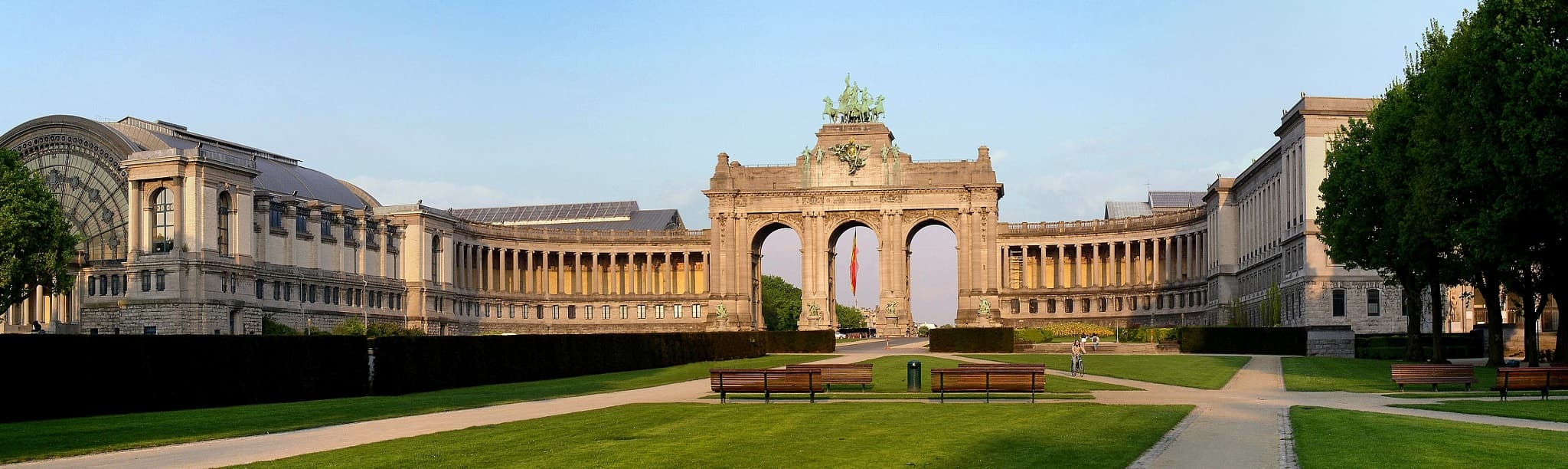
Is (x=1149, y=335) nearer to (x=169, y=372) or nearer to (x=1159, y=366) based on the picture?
(x=1159, y=366)

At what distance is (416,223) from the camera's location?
12375cm

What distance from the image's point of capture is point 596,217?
186m

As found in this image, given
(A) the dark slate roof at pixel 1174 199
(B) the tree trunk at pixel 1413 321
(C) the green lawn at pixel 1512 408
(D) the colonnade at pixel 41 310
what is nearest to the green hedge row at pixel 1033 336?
(B) the tree trunk at pixel 1413 321

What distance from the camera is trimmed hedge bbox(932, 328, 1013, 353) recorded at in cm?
8681

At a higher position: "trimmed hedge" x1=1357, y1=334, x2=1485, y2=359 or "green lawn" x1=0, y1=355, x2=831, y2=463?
"green lawn" x1=0, y1=355, x2=831, y2=463

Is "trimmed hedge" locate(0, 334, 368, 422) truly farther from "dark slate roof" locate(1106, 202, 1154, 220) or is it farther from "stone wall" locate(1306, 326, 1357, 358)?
"dark slate roof" locate(1106, 202, 1154, 220)

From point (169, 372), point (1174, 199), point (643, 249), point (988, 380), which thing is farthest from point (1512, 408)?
point (1174, 199)

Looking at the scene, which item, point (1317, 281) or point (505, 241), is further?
point (505, 241)

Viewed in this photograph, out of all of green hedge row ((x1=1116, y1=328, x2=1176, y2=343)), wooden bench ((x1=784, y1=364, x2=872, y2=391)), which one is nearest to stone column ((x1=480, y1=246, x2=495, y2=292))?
green hedge row ((x1=1116, y1=328, x2=1176, y2=343))

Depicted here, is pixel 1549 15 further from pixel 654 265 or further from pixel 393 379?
pixel 654 265

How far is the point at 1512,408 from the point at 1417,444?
11278 mm

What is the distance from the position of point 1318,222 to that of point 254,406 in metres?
54.0

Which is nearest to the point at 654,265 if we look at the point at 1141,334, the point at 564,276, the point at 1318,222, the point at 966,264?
the point at 564,276

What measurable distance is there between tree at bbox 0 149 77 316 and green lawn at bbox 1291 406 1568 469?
69.5 metres
